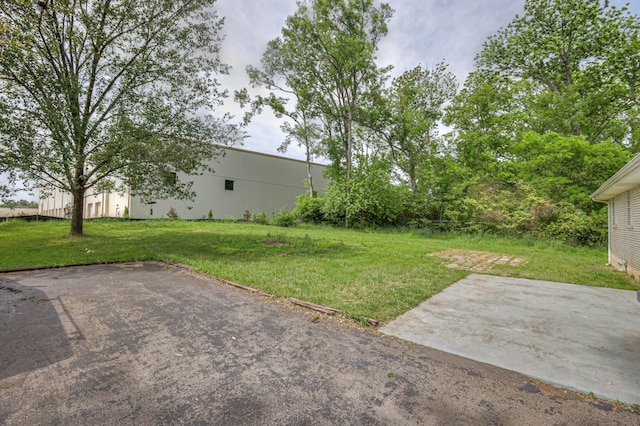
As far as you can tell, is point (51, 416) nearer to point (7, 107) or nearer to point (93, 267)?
point (93, 267)

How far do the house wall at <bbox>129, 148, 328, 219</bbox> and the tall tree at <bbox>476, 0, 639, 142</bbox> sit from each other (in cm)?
1630

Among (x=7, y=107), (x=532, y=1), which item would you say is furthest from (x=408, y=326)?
(x=532, y=1)

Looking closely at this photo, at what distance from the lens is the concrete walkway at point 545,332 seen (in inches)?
84.4

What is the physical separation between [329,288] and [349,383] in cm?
228

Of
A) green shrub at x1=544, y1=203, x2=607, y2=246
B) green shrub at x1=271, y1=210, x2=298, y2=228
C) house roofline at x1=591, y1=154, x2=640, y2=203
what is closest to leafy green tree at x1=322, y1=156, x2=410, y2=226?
green shrub at x1=271, y1=210, x2=298, y2=228

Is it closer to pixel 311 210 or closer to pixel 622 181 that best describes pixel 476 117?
pixel 311 210


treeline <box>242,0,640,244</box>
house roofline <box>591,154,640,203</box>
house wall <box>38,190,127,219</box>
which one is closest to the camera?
house roofline <box>591,154,640,203</box>

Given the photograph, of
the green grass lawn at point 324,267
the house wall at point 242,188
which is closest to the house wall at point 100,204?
the house wall at point 242,188

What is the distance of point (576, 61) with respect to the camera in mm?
14789

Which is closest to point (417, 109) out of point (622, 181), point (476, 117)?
point (476, 117)

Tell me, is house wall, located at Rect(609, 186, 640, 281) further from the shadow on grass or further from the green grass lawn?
the shadow on grass

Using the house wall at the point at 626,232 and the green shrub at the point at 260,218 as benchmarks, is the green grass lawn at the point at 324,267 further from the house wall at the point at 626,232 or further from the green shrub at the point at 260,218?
the green shrub at the point at 260,218

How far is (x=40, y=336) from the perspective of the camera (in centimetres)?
261

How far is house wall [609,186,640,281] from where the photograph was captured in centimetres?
558
